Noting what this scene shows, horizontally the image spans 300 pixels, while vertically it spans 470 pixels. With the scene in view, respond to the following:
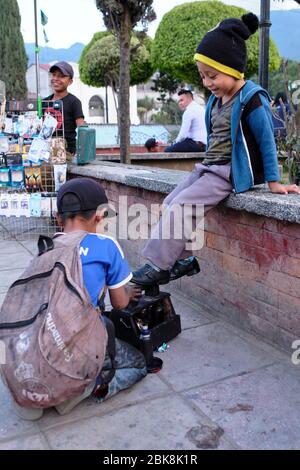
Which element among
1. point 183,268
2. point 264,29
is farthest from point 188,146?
point 183,268

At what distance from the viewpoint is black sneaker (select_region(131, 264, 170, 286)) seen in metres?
3.09

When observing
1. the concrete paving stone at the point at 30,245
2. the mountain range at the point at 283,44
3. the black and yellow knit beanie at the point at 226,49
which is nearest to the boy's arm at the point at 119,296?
the black and yellow knit beanie at the point at 226,49

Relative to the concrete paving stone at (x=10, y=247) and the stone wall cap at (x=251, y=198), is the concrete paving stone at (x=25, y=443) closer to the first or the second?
the stone wall cap at (x=251, y=198)

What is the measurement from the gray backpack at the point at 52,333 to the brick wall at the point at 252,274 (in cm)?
119

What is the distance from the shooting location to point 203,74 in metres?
3.08

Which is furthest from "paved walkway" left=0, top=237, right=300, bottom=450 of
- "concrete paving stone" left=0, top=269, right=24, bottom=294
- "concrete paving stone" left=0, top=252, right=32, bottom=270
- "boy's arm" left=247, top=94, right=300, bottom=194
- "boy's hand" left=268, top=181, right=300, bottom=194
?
"concrete paving stone" left=0, top=252, right=32, bottom=270

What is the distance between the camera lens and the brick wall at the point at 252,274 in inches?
115

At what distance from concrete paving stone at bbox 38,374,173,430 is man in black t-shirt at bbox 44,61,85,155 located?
382cm

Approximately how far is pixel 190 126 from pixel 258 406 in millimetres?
5702

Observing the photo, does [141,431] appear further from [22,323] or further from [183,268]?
[183,268]

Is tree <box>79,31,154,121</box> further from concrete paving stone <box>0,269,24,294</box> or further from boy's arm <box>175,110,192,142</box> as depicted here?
concrete paving stone <box>0,269,24,294</box>

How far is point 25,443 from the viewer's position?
226 centimetres
